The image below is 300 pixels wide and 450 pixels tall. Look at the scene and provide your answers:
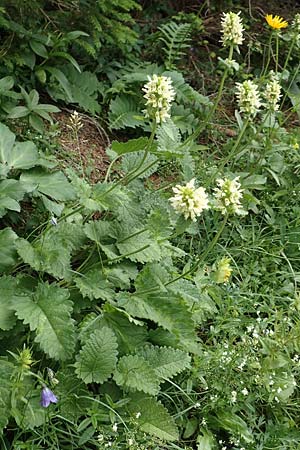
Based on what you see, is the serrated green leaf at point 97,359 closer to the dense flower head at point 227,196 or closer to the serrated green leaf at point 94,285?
the serrated green leaf at point 94,285

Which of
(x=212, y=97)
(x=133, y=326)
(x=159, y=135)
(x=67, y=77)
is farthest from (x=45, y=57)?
(x=133, y=326)

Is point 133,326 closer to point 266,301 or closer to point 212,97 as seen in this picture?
point 266,301

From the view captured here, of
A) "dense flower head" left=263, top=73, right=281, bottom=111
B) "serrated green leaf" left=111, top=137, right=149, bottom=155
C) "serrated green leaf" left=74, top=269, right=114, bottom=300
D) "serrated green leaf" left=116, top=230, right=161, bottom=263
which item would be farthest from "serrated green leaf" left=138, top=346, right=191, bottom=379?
"dense flower head" left=263, top=73, right=281, bottom=111

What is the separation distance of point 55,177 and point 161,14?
2.26 m

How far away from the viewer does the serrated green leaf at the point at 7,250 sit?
8.58 ft

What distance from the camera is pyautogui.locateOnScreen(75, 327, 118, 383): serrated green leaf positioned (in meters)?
2.47

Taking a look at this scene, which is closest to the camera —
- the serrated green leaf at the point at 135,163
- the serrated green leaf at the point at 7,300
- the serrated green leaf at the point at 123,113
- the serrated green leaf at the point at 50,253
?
the serrated green leaf at the point at 7,300

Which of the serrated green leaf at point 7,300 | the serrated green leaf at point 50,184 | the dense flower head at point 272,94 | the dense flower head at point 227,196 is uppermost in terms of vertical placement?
the dense flower head at point 227,196

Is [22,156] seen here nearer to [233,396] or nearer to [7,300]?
[7,300]

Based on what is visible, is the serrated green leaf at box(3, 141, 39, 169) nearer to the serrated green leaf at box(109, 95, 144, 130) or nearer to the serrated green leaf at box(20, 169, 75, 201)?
the serrated green leaf at box(20, 169, 75, 201)

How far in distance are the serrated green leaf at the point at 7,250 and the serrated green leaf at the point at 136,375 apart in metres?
0.57

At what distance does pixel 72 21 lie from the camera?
12.9ft

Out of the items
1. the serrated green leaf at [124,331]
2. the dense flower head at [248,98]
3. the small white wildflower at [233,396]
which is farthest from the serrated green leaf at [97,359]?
A: the dense flower head at [248,98]

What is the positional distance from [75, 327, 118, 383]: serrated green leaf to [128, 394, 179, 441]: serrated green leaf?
0.57 feet
